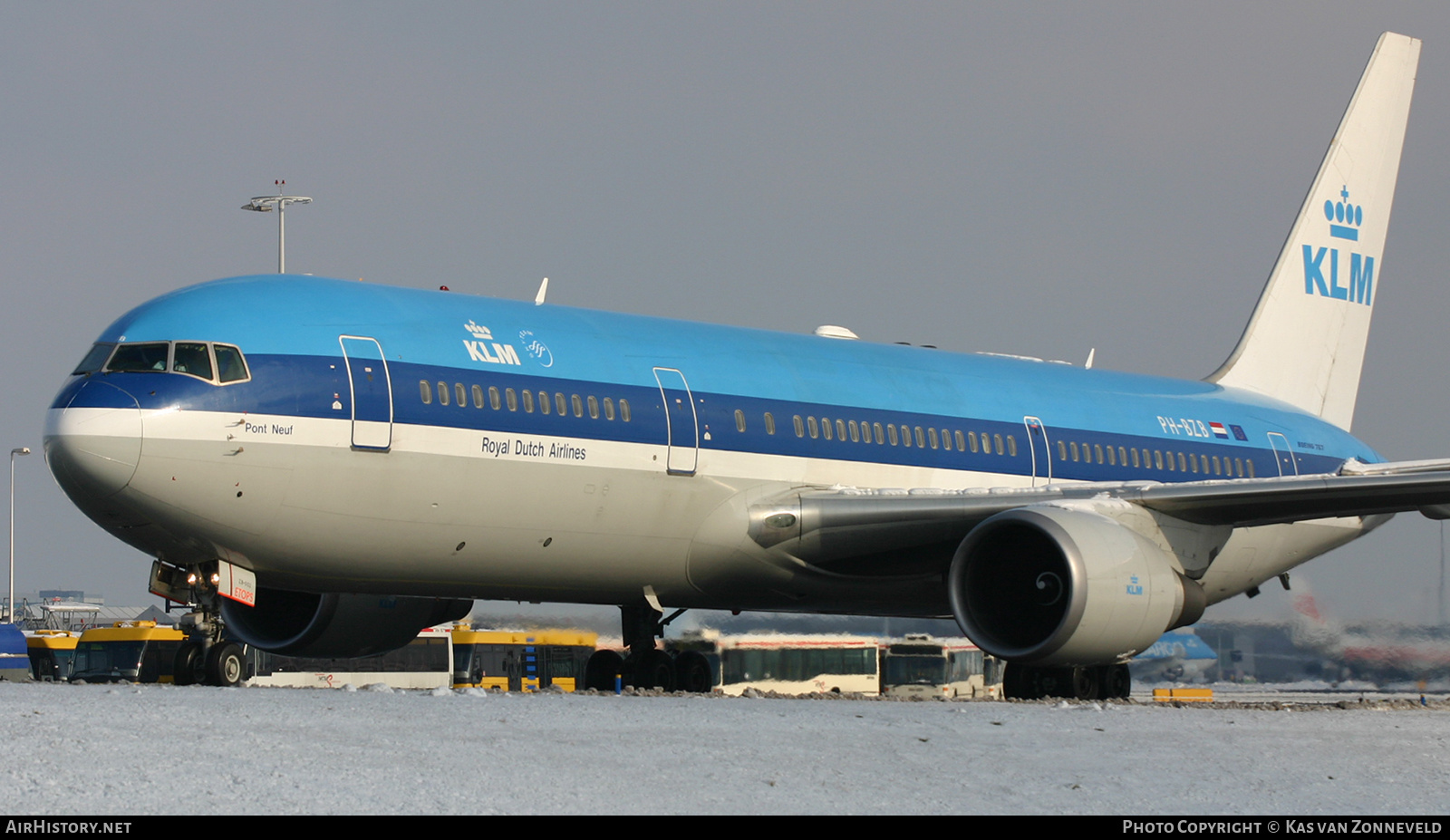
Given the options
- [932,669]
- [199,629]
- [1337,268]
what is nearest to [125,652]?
[932,669]

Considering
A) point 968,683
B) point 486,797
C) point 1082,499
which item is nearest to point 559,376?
point 1082,499

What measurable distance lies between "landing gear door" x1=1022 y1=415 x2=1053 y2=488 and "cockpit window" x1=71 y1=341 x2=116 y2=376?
34.4 feet

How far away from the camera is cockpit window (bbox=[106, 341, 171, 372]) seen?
13780 mm

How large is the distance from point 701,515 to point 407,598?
372 centimetres

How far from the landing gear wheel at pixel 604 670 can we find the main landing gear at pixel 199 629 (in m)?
5.45

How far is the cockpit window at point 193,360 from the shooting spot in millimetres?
13711

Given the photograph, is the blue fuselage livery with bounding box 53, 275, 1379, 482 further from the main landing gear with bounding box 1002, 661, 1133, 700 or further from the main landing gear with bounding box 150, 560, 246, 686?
the main landing gear with bounding box 1002, 661, 1133, 700

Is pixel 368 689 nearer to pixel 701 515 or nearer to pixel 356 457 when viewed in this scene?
pixel 356 457

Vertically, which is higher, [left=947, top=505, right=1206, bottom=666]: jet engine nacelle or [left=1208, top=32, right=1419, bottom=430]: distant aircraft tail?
[left=1208, top=32, right=1419, bottom=430]: distant aircraft tail

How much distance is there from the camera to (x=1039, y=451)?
1994cm

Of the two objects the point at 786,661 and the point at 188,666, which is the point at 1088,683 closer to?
the point at 786,661

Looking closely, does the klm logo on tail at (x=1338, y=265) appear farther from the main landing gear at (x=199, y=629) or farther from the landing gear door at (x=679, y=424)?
the main landing gear at (x=199, y=629)

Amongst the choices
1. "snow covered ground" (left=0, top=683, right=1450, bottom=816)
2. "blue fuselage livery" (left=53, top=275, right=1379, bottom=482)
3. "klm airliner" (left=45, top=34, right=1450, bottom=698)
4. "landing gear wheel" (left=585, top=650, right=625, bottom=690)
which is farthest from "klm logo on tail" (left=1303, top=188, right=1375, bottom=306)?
"snow covered ground" (left=0, top=683, right=1450, bottom=816)

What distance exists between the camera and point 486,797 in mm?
8008
